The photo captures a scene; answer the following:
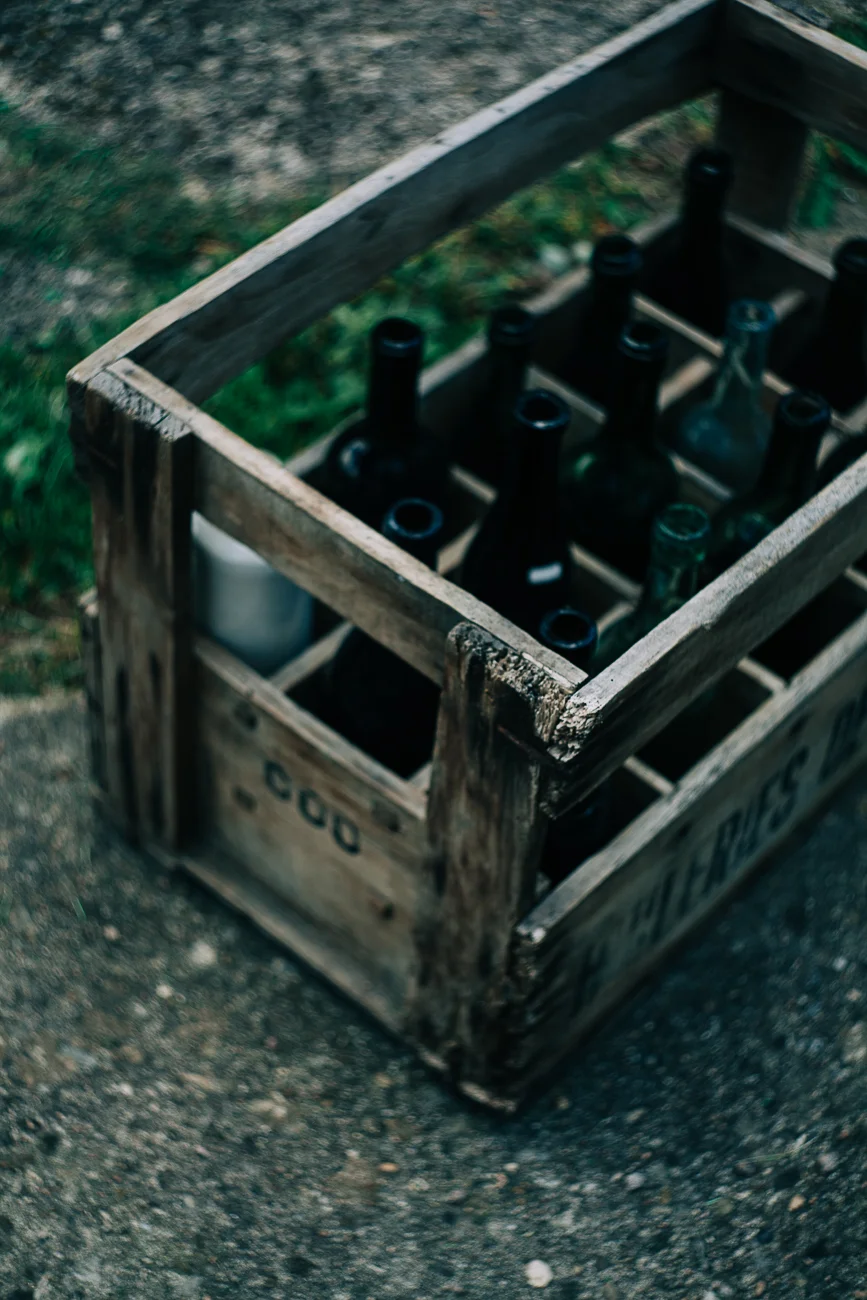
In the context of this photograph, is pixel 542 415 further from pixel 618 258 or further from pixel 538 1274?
pixel 538 1274

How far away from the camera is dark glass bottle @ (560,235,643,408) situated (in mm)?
2328

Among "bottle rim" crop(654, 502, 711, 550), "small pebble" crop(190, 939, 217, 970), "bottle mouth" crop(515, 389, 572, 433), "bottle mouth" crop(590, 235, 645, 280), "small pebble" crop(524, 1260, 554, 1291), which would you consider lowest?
"small pebble" crop(524, 1260, 554, 1291)

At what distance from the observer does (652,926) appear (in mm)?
2141

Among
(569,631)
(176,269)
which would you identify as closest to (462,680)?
(569,631)

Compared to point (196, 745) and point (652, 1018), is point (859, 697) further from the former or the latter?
point (196, 745)

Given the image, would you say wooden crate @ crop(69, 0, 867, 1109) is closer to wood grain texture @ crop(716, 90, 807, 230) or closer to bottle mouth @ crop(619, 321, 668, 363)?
wood grain texture @ crop(716, 90, 807, 230)

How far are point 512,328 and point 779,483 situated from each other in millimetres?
437

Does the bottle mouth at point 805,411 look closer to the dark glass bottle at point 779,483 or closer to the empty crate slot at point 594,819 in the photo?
the dark glass bottle at point 779,483

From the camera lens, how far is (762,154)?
104 inches

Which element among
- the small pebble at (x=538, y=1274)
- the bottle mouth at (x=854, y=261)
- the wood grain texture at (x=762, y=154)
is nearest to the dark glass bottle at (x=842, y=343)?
the bottle mouth at (x=854, y=261)

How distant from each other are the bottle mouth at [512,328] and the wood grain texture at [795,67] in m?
0.55

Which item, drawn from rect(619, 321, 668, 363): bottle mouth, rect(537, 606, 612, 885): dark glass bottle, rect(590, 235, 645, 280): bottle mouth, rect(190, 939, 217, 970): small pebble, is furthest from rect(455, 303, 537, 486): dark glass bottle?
rect(190, 939, 217, 970): small pebble

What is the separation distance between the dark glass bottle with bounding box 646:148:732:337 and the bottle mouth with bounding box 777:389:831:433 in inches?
22.3

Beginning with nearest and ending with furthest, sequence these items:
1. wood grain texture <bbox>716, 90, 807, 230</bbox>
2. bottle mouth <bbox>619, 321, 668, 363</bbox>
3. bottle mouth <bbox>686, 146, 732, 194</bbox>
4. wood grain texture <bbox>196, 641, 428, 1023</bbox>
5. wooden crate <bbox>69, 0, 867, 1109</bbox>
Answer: wooden crate <bbox>69, 0, 867, 1109</bbox>
wood grain texture <bbox>196, 641, 428, 1023</bbox>
bottle mouth <bbox>619, 321, 668, 363</bbox>
bottle mouth <bbox>686, 146, 732, 194</bbox>
wood grain texture <bbox>716, 90, 807, 230</bbox>
